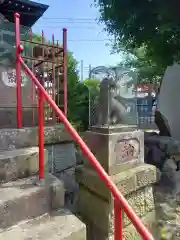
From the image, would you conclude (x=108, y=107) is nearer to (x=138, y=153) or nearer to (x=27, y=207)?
(x=138, y=153)

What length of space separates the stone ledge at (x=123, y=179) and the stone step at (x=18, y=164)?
599 mm

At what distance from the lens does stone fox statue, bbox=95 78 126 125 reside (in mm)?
2553

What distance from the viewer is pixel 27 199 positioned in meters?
1.80

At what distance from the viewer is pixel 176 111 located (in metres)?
6.89

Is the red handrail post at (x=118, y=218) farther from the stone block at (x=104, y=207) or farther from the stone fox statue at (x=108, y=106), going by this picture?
the stone fox statue at (x=108, y=106)

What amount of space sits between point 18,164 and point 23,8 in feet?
14.8

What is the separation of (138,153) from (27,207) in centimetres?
151

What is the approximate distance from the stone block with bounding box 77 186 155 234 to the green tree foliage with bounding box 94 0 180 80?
3.93 m

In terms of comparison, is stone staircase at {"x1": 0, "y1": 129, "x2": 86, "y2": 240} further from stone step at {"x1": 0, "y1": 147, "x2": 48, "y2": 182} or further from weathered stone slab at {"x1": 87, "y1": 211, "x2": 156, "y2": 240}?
weathered stone slab at {"x1": 87, "y1": 211, "x2": 156, "y2": 240}

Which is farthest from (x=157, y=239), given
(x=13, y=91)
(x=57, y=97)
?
(x=13, y=91)

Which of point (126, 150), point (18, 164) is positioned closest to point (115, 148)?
point (126, 150)

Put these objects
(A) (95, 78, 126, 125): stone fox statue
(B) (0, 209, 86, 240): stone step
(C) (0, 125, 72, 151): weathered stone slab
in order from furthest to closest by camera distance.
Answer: (A) (95, 78, 126, 125): stone fox statue < (C) (0, 125, 72, 151): weathered stone slab < (B) (0, 209, 86, 240): stone step

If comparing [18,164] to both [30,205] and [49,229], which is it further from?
[49,229]

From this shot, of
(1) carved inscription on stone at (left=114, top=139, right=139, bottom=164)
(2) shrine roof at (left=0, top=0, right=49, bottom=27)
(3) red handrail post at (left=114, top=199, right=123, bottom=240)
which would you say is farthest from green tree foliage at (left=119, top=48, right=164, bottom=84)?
(3) red handrail post at (left=114, top=199, right=123, bottom=240)
